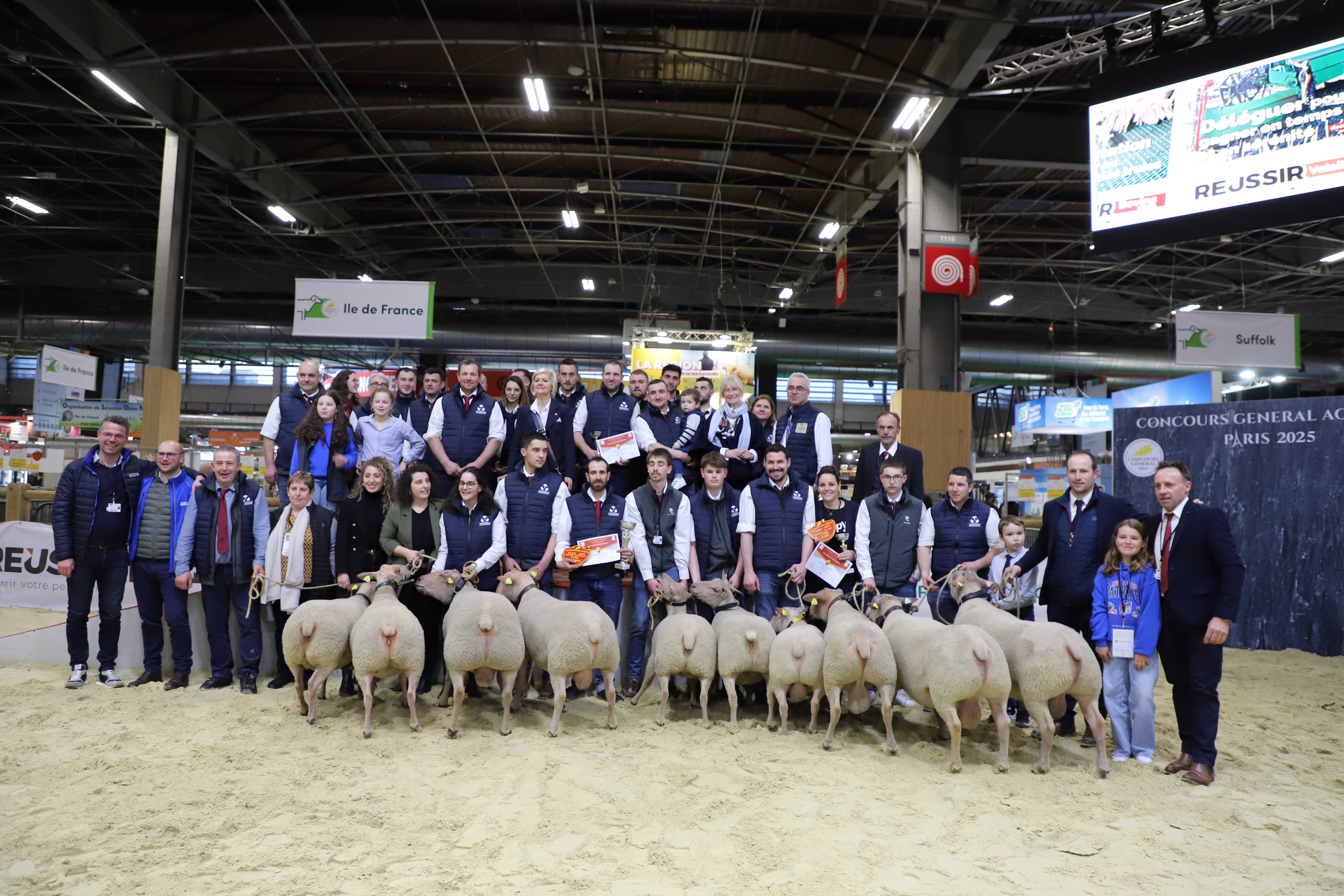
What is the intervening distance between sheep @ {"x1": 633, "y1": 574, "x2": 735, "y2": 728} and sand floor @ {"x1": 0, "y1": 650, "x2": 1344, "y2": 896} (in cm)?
22

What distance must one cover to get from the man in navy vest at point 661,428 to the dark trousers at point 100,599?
419 cm

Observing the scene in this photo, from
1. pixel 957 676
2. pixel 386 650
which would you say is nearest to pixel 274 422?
pixel 386 650

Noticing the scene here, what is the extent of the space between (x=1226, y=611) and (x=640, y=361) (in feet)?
36.5

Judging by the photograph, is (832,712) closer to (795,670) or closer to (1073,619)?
(795,670)

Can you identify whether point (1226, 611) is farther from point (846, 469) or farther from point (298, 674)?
point (846, 469)

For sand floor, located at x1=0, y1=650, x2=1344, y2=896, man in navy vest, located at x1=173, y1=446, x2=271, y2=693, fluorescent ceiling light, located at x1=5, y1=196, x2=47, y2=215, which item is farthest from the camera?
fluorescent ceiling light, located at x1=5, y1=196, x2=47, y2=215

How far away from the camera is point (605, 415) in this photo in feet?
22.9

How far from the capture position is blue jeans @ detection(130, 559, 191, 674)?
6.02 metres

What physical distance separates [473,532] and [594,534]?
90cm

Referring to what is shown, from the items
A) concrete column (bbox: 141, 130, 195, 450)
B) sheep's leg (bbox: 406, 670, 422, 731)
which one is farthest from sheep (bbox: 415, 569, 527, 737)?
concrete column (bbox: 141, 130, 195, 450)

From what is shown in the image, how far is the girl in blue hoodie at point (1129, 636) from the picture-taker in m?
4.71

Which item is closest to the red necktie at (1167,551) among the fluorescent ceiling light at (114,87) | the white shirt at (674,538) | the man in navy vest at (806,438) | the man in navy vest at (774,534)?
the man in navy vest at (774,534)

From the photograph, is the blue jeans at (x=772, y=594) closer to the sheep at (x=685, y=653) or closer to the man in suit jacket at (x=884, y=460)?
the sheep at (x=685, y=653)

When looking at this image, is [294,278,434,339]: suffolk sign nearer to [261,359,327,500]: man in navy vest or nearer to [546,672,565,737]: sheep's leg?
Result: [261,359,327,500]: man in navy vest
